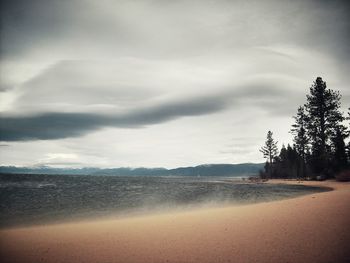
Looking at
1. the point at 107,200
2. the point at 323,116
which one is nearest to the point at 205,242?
the point at 107,200

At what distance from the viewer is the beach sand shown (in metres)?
6.17

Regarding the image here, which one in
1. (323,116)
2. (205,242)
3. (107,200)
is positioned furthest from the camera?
(323,116)

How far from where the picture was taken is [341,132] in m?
40.1

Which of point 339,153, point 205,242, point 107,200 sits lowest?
point 107,200

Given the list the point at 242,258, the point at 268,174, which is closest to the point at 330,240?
the point at 242,258

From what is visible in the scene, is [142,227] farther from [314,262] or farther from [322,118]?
[322,118]

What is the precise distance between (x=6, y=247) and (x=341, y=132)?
157 feet

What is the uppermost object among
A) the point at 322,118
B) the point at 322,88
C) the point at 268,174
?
the point at 322,88

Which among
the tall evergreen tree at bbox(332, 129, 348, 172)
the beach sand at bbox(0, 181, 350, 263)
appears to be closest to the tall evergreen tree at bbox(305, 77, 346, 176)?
the tall evergreen tree at bbox(332, 129, 348, 172)

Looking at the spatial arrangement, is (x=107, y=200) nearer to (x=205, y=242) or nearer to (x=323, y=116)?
(x=205, y=242)

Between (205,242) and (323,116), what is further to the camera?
(323,116)

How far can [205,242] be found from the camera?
7.29m

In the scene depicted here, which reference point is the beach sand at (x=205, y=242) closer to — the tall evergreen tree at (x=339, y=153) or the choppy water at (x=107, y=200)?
the choppy water at (x=107, y=200)

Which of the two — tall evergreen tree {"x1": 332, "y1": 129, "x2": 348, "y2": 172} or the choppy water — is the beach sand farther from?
tall evergreen tree {"x1": 332, "y1": 129, "x2": 348, "y2": 172}
